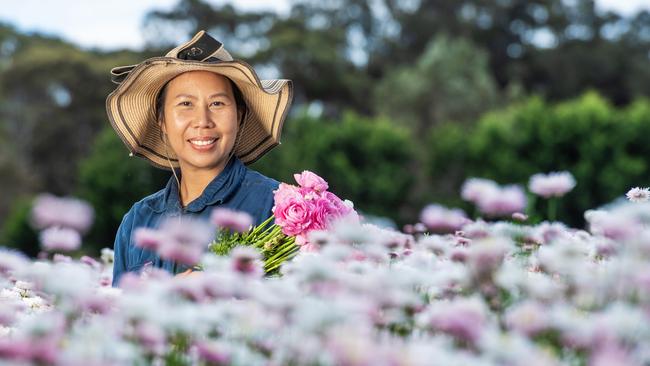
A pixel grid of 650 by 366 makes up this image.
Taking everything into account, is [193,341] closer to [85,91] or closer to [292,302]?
[292,302]

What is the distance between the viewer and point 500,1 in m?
40.5

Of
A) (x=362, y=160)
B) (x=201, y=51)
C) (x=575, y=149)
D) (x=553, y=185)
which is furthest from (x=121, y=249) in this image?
(x=575, y=149)

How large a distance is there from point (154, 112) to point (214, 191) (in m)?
0.59

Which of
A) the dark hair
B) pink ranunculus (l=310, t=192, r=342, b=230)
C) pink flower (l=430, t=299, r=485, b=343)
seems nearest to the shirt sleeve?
the dark hair

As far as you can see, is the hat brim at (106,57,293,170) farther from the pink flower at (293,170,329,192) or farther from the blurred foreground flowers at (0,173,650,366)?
the blurred foreground flowers at (0,173,650,366)

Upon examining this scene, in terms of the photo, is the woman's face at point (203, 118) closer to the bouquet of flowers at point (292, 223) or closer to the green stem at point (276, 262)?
the bouquet of flowers at point (292, 223)

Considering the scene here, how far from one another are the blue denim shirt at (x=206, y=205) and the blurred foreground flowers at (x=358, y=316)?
1596 millimetres

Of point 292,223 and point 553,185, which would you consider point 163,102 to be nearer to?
point 292,223

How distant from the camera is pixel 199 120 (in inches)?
132

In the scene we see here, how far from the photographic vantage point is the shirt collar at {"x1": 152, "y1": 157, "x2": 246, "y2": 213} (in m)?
3.42

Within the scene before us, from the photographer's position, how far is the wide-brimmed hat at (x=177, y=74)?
11.1ft

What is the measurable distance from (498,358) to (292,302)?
34 cm

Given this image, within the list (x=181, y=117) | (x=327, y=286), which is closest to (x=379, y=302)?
(x=327, y=286)

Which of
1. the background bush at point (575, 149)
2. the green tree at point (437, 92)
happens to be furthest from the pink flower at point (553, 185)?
the green tree at point (437, 92)
